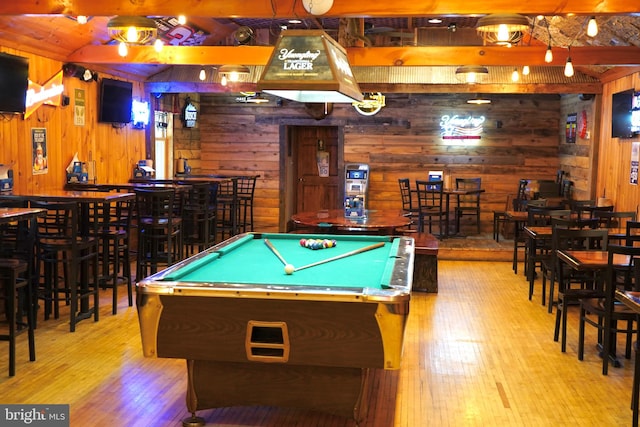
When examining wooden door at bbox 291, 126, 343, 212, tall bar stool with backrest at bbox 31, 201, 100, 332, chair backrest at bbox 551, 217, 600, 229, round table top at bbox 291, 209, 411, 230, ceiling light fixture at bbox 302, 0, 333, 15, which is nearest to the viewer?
ceiling light fixture at bbox 302, 0, 333, 15

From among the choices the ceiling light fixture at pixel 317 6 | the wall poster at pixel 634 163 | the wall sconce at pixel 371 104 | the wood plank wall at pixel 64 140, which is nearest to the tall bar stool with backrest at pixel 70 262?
the wood plank wall at pixel 64 140

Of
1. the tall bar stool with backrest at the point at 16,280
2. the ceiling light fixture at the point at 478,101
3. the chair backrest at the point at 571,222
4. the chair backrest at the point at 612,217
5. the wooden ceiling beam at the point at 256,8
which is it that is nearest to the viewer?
the tall bar stool with backrest at the point at 16,280

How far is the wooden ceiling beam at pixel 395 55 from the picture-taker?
845 cm

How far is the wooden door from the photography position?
45.8 ft

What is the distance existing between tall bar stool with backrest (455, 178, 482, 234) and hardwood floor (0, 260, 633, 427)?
5.04 m

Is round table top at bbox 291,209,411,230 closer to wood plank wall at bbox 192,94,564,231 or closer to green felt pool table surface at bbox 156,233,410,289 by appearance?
green felt pool table surface at bbox 156,233,410,289

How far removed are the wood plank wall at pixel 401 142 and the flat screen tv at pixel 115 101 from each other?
3371 mm

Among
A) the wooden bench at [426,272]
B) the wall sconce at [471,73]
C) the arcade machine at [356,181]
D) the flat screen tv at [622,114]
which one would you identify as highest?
the wall sconce at [471,73]

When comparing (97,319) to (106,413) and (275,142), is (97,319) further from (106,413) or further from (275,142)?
(275,142)

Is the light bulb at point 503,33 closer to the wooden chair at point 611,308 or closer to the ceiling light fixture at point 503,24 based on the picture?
the ceiling light fixture at point 503,24

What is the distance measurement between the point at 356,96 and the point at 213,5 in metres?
1.87

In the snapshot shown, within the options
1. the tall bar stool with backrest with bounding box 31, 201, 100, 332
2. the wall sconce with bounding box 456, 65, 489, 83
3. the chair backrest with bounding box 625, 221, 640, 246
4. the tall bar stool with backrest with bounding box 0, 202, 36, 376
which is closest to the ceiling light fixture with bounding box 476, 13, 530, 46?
the chair backrest with bounding box 625, 221, 640, 246

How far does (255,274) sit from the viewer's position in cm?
424

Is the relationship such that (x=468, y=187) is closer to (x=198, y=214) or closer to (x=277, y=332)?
(x=198, y=214)
